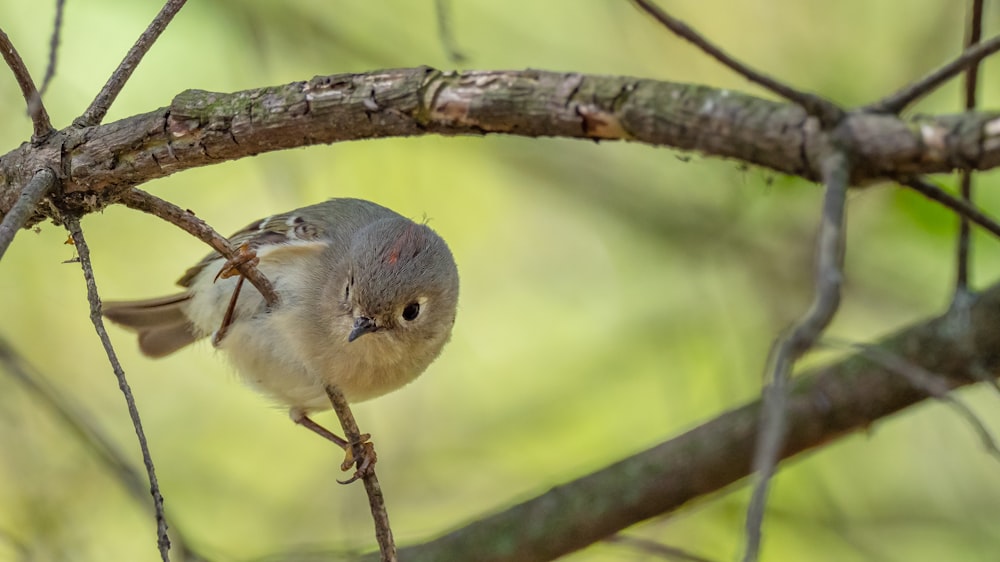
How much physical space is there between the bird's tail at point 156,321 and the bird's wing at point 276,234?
0.67 feet

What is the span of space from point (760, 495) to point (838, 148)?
0.51 m

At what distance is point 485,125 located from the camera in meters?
1.54

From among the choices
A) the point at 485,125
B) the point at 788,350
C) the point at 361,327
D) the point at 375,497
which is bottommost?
the point at 788,350

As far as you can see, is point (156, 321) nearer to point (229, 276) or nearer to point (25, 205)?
point (229, 276)

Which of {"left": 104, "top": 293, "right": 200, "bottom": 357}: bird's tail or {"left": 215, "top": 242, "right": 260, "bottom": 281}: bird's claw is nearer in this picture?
{"left": 215, "top": 242, "right": 260, "bottom": 281}: bird's claw

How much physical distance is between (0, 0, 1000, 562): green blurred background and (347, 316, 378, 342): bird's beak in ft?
2.22

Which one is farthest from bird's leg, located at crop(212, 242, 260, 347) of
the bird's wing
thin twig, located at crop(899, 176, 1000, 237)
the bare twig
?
thin twig, located at crop(899, 176, 1000, 237)

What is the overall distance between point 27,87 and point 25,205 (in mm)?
308

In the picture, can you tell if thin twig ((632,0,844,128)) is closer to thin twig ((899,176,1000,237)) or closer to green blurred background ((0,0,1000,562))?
thin twig ((899,176,1000,237))

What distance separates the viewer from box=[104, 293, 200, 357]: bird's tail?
3.55 meters

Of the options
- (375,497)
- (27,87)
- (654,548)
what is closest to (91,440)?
(375,497)

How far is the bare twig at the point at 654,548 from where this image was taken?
2.42 metres

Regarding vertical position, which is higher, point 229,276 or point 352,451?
point 229,276

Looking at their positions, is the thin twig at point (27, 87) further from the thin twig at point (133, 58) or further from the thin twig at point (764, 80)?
the thin twig at point (764, 80)
